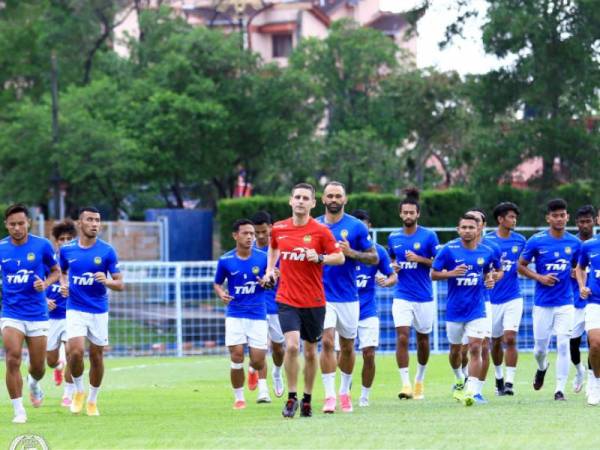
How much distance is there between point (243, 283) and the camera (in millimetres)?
18812

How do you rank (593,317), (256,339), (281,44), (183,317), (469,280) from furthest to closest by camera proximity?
(281,44) → (183,317) → (256,339) → (469,280) → (593,317)

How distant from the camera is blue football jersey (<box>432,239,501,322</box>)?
719 inches

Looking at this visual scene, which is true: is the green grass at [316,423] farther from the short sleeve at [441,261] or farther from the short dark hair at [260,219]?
the short dark hair at [260,219]

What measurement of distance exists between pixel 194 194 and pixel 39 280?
177ft

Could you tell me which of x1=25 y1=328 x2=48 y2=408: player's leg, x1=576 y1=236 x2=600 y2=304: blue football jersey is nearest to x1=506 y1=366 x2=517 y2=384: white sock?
x1=576 y1=236 x2=600 y2=304: blue football jersey

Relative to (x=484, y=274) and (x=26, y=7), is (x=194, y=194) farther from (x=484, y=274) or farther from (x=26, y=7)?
(x=484, y=274)

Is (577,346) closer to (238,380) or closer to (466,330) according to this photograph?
(466,330)

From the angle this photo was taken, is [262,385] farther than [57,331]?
No

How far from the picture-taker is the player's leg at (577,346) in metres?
20.0

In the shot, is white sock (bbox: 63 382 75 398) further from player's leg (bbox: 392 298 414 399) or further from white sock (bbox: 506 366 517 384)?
white sock (bbox: 506 366 517 384)

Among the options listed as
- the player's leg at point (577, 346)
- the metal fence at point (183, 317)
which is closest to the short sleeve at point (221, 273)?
the player's leg at point (577, 346)

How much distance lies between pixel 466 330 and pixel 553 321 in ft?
5.74

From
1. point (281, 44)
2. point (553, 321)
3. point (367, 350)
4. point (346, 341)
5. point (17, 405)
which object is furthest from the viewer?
point (281, 44)

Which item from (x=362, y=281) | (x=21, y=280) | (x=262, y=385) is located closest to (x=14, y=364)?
(x=21, y=280)
